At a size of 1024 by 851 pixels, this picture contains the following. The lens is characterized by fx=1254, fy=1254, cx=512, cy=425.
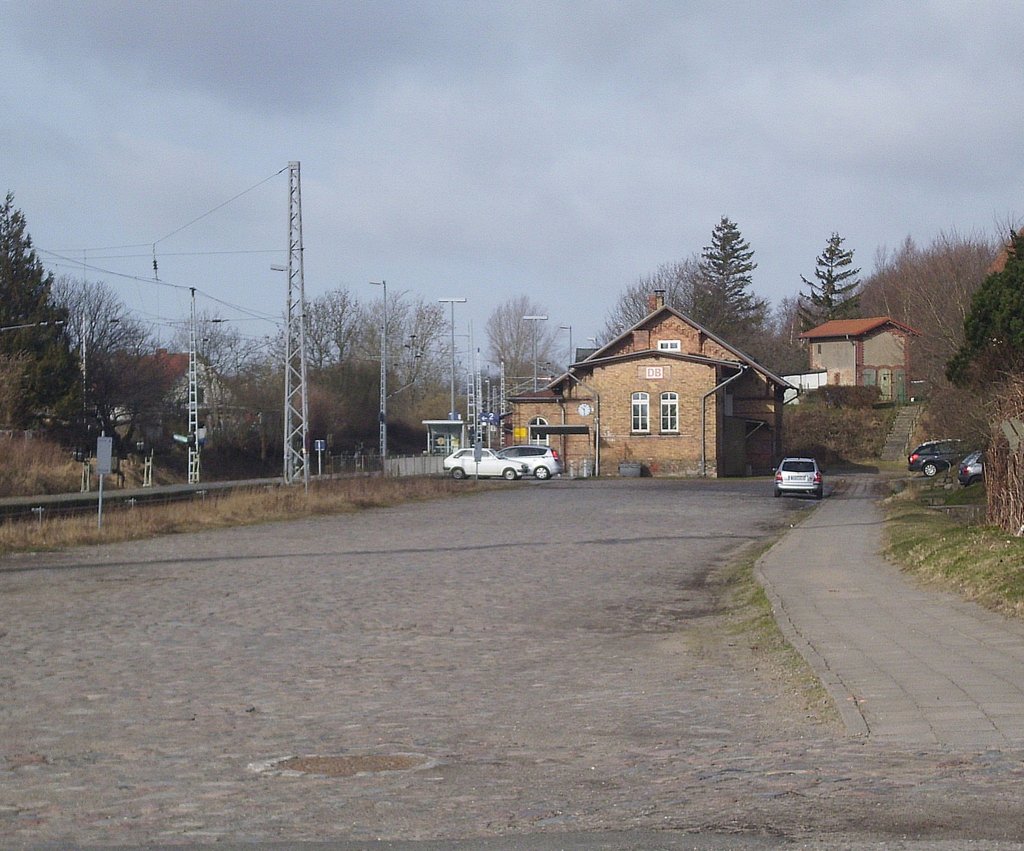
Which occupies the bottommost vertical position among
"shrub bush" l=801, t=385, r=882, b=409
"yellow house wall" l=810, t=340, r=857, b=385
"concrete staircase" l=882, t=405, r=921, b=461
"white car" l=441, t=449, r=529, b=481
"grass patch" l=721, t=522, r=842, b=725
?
"grass patch" l=721, t=522, r=842, b=725

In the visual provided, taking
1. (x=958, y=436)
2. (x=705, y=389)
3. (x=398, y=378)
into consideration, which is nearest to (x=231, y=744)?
(x=958, y=436)

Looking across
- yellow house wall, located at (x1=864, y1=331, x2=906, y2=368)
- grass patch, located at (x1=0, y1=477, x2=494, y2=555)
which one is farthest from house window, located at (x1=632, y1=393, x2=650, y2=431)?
yellow house wall, located at (x1=864, y1=331, x2=906, y2=368)

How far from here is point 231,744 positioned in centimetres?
859

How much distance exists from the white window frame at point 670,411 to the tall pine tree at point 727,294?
3366 centimetres

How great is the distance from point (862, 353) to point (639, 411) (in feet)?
116

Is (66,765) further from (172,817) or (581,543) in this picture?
(581,543)

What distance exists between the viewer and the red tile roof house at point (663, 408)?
2680 inches

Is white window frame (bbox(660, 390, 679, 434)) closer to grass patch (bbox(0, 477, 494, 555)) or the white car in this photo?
the white car

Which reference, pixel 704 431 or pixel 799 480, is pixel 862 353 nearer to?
pixel 704 431

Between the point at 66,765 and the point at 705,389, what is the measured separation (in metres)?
61.7

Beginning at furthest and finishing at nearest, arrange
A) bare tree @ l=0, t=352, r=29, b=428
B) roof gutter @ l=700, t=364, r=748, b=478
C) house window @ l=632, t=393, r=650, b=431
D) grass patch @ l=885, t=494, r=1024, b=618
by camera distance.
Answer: house window @ l=632, t=393, r=650, b=431, roof gutter @ l=700, t=364, r=748, b=478, bare tree @ l=0, t=352, r=29, b=428, grass patch @ l=885, t=494, r=1024, b=618

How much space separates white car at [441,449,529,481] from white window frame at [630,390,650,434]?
8165 millimetres

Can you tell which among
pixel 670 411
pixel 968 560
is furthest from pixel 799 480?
pixel 968 560

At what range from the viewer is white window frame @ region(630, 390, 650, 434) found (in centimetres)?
6931
